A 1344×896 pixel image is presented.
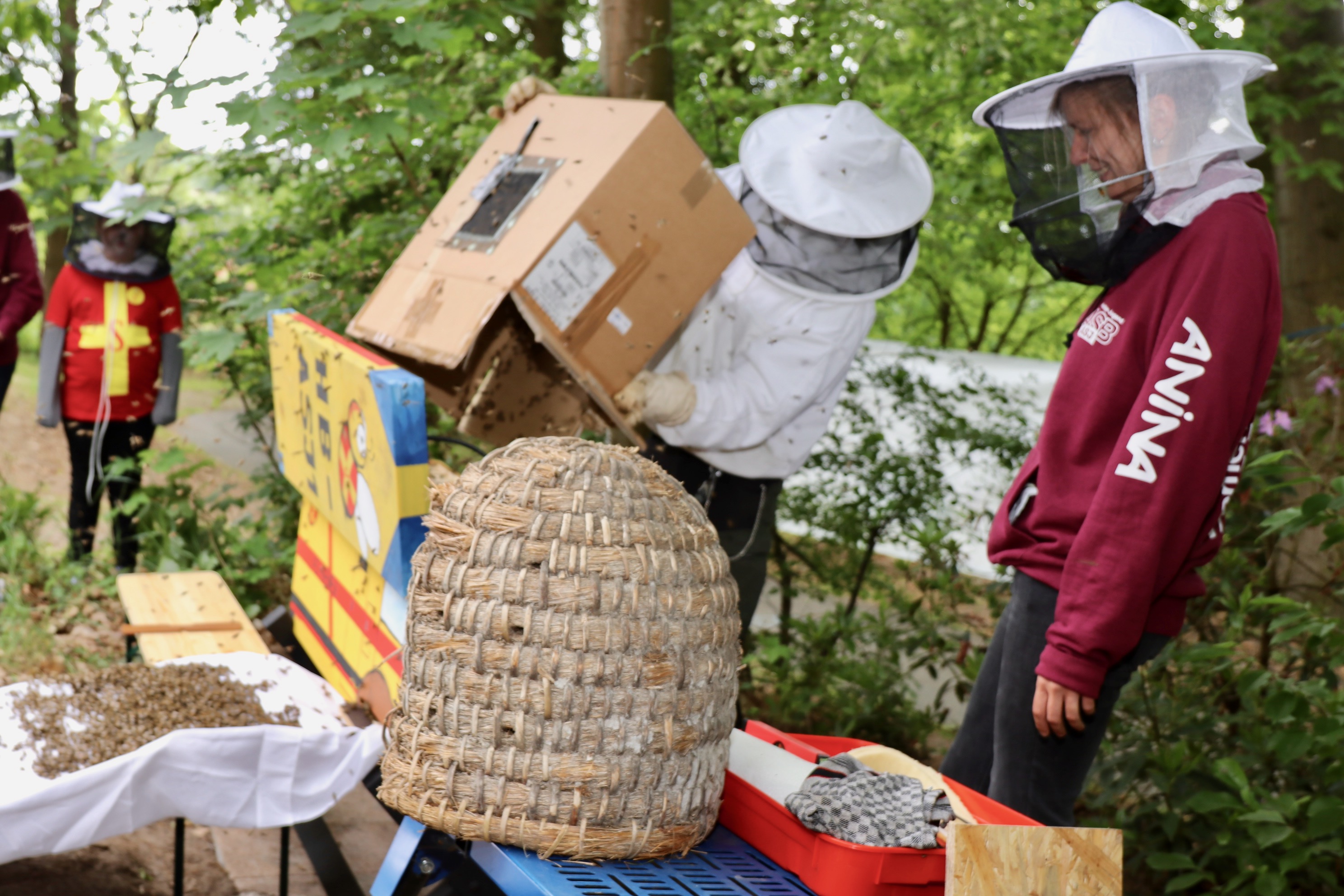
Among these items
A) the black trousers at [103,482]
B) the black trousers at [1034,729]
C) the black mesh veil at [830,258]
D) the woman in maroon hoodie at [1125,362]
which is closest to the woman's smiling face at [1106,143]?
the woman in maroon hoodie at [1125,362]

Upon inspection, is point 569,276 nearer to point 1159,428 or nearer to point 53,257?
point 1159,428

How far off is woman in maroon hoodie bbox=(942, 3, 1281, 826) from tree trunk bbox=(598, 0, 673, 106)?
6.09 ft

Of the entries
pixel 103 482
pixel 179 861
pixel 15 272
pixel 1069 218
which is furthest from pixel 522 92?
pixel 15 272

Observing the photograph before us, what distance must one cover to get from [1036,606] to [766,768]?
0.63 m

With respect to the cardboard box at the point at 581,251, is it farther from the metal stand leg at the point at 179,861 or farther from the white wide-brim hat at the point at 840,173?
the metal stand leg at the point at 179,861

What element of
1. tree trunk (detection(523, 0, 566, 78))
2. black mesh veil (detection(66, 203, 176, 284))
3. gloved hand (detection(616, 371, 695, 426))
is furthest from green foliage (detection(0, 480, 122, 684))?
tree trunk (detection(523, 0, 566, 78))

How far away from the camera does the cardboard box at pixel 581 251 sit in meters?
2.11

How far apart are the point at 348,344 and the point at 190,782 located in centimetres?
97

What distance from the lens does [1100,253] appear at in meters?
1.86

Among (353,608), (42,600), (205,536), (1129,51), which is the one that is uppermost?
(1129,51)

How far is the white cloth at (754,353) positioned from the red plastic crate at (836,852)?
0.98 metres

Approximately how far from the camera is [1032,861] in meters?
1.31

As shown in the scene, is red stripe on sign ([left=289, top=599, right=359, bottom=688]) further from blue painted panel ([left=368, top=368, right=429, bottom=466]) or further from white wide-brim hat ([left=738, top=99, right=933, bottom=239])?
white wide-brim hat ([left=738, top=99, right=933, bottom=239])

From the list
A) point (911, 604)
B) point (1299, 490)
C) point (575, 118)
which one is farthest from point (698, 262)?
point (1299, 490)
